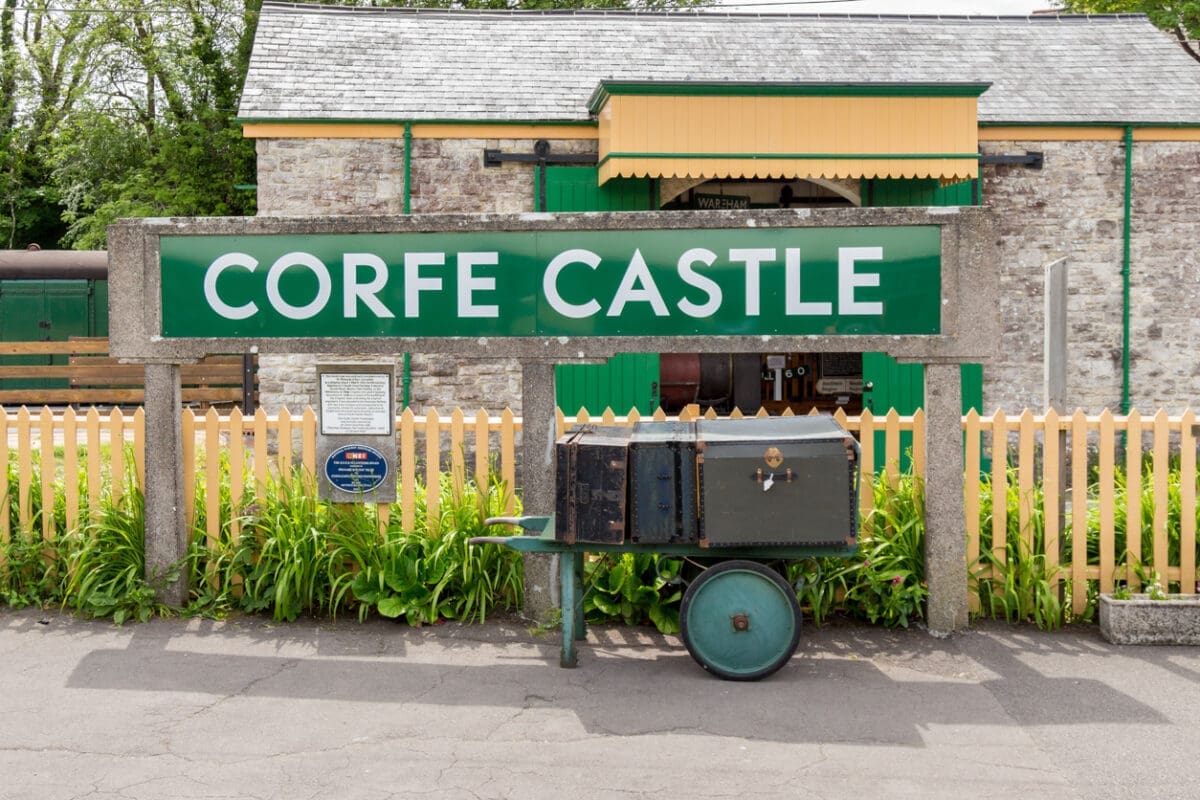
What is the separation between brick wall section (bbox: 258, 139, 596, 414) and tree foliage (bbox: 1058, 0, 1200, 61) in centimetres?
1756

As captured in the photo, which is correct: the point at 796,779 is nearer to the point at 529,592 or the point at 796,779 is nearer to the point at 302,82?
the point at 529,592

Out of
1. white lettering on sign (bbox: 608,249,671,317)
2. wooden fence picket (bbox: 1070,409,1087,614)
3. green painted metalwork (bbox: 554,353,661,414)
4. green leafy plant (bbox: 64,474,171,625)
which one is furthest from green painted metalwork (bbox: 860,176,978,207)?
green leafy plant (bbox: 64,474,171,625)

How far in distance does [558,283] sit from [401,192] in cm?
649

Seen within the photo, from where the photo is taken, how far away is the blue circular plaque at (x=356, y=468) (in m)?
7.00

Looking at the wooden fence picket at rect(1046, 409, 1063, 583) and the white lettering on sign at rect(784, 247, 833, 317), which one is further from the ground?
the white lettering on sign at rect(784, 247, 833, 317)

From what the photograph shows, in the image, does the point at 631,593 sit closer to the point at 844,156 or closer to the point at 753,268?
the point at 753,268

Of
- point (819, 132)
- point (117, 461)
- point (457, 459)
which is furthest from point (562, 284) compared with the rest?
point (819, 132)

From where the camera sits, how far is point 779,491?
18.8 ft

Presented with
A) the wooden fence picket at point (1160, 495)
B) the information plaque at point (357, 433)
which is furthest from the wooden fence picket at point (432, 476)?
the wooden fence picket at point (1160, 495)

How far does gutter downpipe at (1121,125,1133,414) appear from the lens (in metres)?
13.0

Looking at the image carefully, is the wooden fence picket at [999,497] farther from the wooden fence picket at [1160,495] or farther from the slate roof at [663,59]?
the slate roof at [663,59]

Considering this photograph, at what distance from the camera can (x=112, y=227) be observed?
6883 mm

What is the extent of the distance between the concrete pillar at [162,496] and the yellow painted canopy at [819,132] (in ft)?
20.3

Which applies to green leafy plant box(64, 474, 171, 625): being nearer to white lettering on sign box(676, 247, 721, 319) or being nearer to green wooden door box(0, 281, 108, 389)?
white lettering on sign box(676, 247, 721, 319)
